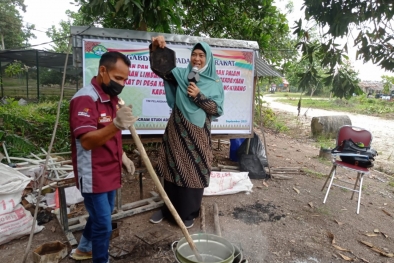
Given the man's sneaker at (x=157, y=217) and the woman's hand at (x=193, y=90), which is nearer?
the woman's hand at (x=193, y=90)

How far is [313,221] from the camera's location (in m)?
3.80

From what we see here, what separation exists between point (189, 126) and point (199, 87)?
442 millimetres

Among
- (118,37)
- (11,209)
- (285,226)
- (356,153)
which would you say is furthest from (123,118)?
(356,153)

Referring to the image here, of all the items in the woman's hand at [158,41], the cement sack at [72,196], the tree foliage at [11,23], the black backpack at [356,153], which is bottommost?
the cement sack at [72,196]

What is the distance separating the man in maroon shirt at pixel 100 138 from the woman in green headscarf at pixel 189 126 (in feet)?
3.11

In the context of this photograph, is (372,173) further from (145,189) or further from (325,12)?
(145,189)

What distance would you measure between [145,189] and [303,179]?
10.2ft

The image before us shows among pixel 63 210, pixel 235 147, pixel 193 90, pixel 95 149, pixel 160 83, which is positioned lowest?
pixel 63 210

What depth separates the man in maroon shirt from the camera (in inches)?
72.3

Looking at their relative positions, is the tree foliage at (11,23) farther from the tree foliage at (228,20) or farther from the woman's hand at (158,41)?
the woman's hand at (158,41)

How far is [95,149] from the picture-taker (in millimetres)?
2029

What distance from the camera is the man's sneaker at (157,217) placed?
342cm

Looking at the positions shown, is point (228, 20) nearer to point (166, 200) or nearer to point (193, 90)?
point (193, 90)

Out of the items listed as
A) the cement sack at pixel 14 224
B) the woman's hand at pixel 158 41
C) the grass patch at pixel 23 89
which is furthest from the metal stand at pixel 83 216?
the grass patch at pixel 23 89
